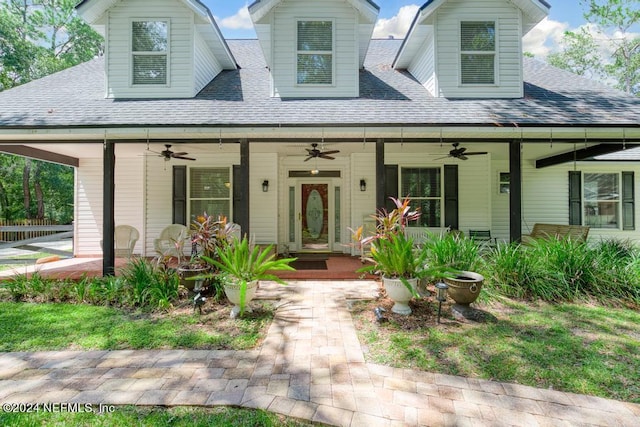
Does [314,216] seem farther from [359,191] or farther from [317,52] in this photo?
[317,52]

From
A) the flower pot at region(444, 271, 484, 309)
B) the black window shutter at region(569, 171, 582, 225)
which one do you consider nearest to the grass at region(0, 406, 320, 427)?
the flower pot at region(444, 271, 484, 309)

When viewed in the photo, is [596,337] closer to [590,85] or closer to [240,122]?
[240,122]

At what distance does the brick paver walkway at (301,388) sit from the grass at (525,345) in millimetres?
181

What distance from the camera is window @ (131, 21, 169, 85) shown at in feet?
20.8

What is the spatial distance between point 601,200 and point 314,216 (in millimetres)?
8484

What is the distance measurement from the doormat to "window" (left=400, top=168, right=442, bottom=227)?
2.95 m

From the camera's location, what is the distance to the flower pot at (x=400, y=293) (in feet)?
12.4

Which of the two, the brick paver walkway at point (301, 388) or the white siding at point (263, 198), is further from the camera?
A: the white siding at point (263, 198)

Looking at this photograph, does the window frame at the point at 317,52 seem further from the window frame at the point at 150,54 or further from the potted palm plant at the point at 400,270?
the potted palm plant at the point at 400,270

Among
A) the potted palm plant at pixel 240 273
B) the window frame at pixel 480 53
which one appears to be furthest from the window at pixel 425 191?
the potted palm plant at pixel 240 273

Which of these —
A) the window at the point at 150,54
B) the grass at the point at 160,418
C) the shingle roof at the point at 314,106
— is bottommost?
the grass at the point at 160,418

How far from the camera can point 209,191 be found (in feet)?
26.7

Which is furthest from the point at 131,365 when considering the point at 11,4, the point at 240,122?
the point at 11,4

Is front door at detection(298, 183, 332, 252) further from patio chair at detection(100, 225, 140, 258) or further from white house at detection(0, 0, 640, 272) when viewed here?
patio chair at detection(100, 225, 140, 258)
